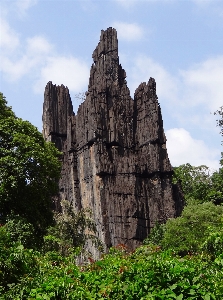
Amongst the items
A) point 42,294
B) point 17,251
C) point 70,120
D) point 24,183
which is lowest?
point 42,294

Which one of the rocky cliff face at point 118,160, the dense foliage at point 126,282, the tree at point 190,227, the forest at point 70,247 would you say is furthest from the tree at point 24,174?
the rocky cliff face at point 118,160

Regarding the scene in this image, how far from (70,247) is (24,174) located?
3.77 meters

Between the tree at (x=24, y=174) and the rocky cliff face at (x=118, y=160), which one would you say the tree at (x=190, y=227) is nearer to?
the rocky cliff face at (x=118, y=160)

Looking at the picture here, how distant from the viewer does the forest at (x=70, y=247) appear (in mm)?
6598

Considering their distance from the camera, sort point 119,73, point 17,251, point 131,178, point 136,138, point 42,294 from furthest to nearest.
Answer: point 119,73, point 136,138, point 131,178, point 17,251, point 42,294

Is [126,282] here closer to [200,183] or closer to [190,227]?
[190,227]

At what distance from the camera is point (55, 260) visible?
9.14 metres

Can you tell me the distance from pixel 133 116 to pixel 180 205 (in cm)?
833

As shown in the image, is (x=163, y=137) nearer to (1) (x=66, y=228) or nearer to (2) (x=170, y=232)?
(2) (x=170, y=232)

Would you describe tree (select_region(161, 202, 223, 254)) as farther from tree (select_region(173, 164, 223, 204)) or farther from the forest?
tree (select_region(173, 164, 223, 204))

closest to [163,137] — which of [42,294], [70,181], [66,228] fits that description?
[70,181]

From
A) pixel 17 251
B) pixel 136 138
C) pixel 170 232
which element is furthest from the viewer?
pixel 136 138

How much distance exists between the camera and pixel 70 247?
18.9 meters

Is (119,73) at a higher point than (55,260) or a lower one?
higher
